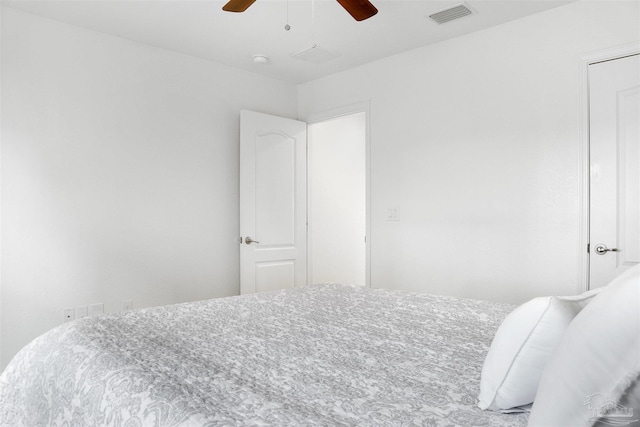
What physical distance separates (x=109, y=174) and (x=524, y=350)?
310 cm

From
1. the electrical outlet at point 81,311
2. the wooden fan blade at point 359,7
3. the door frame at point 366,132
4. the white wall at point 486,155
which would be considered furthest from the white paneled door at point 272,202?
the wooden fan blade at point 359,7

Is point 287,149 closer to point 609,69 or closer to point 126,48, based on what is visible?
point 126,48

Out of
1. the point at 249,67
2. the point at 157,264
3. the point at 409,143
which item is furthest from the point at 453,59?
the point at 157,264

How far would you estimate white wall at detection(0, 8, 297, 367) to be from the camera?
9.07ft

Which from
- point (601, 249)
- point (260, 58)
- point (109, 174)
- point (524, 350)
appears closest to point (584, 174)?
point (601, 249)

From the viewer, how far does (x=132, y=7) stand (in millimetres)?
2754

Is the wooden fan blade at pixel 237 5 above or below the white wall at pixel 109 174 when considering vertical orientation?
above

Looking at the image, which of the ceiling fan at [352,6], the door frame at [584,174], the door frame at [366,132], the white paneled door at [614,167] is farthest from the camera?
the door frame at [366,132]

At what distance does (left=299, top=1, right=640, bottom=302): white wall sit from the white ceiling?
206 mm

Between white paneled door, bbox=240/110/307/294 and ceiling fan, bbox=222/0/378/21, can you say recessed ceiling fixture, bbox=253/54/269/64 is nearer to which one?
white paneled door, bbox=240/110/307/294

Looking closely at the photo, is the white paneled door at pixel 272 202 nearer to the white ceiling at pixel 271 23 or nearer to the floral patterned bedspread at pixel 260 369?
the white ceiling at pixel 271 23

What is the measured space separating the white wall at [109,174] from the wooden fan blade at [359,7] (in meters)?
1.94

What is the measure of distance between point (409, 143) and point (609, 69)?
4.71 ft

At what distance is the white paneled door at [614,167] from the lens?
2.48 m
